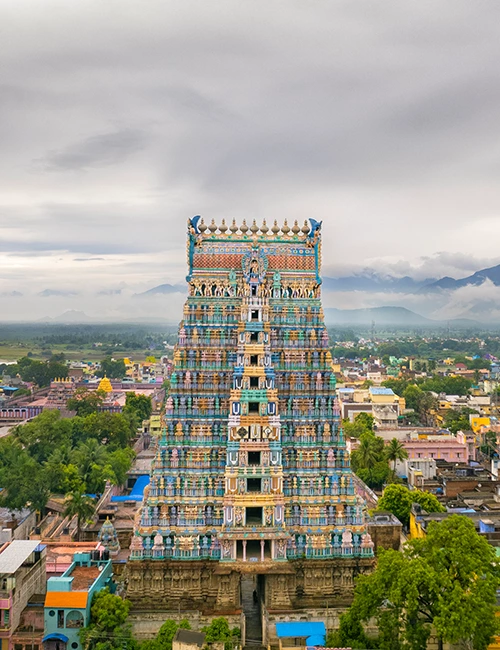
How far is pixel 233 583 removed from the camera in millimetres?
28406

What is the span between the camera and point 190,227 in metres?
34.2

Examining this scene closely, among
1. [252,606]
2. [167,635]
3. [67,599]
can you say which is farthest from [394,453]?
[67,599]

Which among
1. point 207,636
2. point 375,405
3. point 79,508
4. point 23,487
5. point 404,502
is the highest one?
point 375,405

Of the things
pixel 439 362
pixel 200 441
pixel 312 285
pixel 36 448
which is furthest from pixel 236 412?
pixel 439 362

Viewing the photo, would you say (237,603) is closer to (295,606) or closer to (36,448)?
(295,606)

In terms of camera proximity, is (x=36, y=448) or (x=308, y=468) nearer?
(x=308, y=468)

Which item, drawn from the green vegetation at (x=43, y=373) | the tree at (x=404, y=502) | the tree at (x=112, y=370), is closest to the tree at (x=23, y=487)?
the tree at (x=404, y=502)

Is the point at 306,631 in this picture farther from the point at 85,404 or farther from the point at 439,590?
the point at 85,404

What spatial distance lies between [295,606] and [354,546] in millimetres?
→ 3939

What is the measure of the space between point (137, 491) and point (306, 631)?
27607mm

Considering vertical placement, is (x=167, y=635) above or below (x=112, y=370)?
below

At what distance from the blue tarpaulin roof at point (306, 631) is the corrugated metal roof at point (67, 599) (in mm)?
8187

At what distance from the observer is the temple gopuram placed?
94.6 ft

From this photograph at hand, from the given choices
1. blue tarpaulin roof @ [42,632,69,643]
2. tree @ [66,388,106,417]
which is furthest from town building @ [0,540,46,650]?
tree @ [66,388,106,417]
